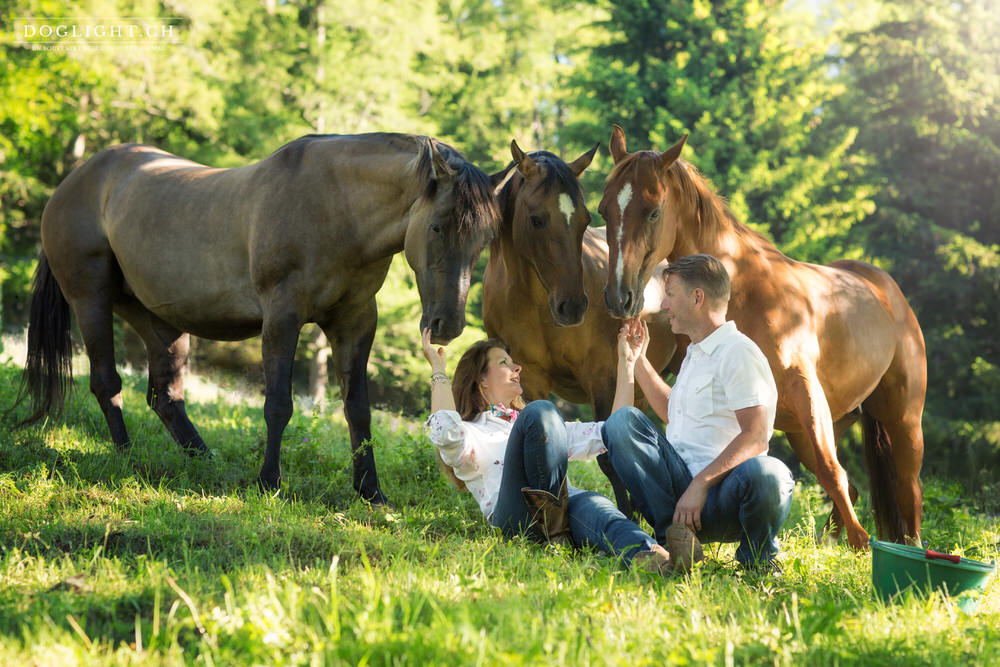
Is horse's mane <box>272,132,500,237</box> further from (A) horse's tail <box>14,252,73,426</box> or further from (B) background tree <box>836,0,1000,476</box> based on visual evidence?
(B) background tree <box>836,0,1000,476</box>

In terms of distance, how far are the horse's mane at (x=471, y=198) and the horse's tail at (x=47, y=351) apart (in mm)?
3278

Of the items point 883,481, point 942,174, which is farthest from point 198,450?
point 942,174

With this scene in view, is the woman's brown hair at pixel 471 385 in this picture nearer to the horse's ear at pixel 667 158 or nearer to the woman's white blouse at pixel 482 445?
the woman's white blouse at pixel 482 445

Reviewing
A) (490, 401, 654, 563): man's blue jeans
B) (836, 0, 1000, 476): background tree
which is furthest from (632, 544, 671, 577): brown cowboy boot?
(836, 0, 1000, 476): background tree

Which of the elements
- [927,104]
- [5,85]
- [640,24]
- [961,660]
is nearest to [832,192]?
[927,104]

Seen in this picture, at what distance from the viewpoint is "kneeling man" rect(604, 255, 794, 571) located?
3443 millimetres

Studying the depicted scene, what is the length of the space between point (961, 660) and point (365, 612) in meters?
1.88

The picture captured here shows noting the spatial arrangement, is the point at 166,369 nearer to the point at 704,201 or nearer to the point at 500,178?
the point at 500,178

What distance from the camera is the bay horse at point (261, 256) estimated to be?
464 centimetres

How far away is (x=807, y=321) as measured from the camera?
4859 mm

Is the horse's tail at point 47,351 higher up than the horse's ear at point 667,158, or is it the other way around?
the horse's ear at point 667,158

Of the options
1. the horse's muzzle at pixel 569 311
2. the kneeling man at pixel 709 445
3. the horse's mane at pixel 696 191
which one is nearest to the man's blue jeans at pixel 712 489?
the kneeling man at pixel 709 445

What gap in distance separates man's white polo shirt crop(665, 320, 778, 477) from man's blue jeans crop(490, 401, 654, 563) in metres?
0.45

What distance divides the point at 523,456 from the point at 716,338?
1058mm
